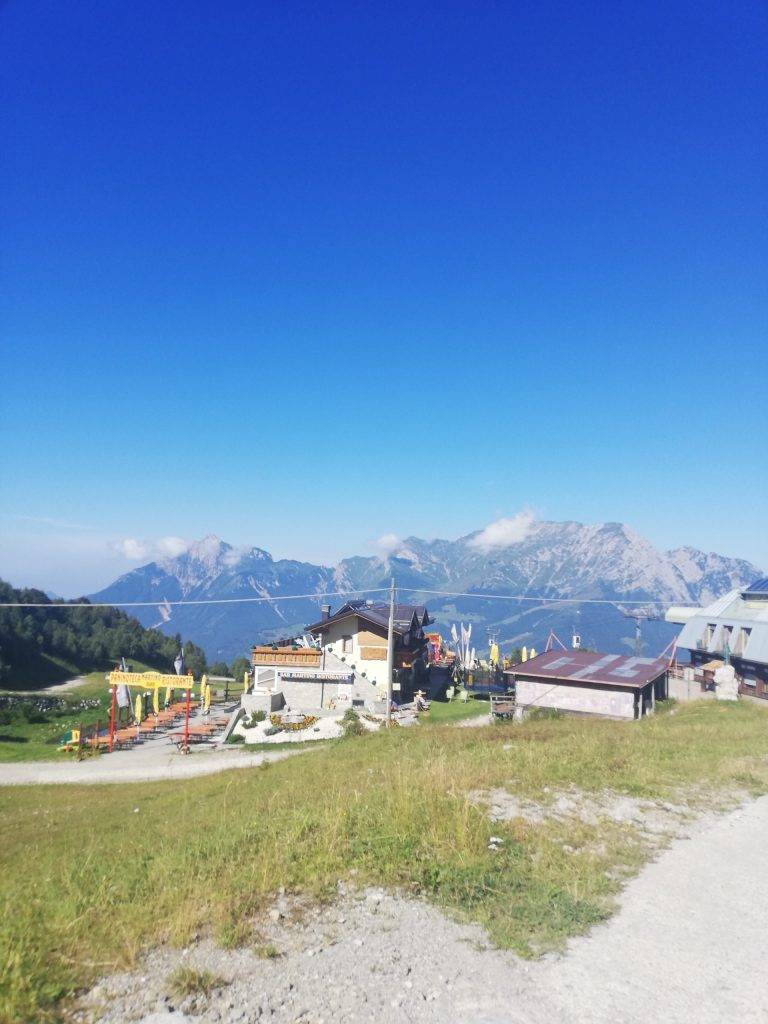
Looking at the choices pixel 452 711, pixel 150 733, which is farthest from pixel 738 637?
pixel 150 733

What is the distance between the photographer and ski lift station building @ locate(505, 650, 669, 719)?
1256 inches

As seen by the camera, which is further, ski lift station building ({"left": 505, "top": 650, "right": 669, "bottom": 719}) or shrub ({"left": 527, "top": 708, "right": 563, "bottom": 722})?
ski lift station building ({"left": 505, "top": 650, "right": 669, "bottom": 719})

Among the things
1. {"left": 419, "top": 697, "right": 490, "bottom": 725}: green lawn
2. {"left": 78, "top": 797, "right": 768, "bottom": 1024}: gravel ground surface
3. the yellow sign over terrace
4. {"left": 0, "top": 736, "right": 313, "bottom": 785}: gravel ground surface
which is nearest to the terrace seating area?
{"left": 0, "top": 736, "right": 313, "bottom": 785}: gravel ground surface

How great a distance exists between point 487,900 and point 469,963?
1358 mm

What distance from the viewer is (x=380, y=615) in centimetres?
4697

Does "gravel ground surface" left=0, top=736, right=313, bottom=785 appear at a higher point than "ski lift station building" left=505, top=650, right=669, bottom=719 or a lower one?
lower

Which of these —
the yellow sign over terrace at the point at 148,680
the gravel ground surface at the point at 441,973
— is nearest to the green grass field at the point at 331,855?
the gravel ground surface at the point at 441,973

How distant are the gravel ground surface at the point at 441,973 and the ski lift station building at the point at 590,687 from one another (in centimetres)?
2632

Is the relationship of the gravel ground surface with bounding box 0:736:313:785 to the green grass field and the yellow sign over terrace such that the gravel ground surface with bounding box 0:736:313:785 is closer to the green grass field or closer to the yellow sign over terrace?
the yellow sign over terrace

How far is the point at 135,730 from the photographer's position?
118 ft

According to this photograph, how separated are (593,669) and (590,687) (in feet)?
9.30

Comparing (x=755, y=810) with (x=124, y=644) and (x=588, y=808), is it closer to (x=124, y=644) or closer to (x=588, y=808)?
(x=588, y=808)

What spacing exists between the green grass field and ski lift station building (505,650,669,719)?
15.0m

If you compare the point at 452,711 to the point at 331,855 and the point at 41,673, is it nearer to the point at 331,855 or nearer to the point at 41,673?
the point at 331,855
